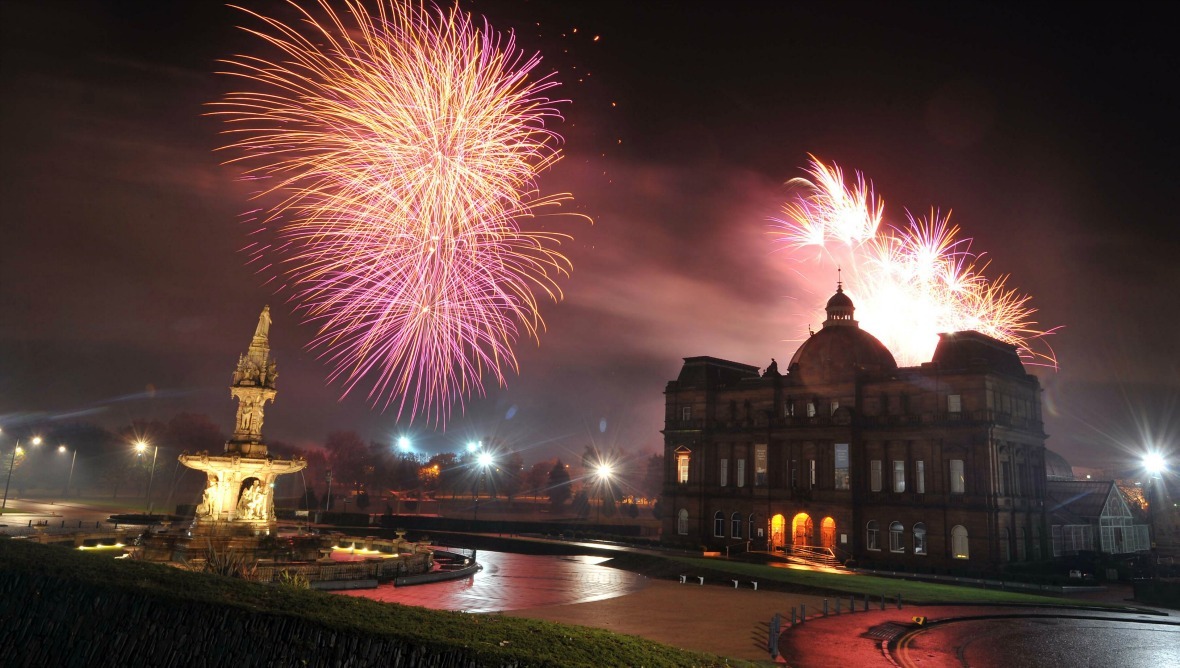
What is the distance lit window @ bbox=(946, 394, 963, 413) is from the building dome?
709 centimetres

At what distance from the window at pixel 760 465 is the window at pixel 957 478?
15.6 metres

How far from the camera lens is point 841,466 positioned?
6041 centimetres

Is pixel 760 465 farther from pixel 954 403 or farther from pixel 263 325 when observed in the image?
pixel 263 325

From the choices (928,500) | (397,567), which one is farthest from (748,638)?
(928,500)

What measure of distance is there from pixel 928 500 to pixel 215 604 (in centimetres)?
5364

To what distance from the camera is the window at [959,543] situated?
172 feet

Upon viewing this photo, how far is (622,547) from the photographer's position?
62.0 meters

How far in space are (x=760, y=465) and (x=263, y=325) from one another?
4272 cm

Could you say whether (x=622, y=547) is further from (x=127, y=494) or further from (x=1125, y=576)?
(x=127, y=494)

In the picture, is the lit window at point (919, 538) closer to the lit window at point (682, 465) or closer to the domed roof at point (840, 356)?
the domed roof at point (840, 356)

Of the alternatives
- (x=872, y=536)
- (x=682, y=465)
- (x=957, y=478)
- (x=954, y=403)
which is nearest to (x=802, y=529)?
(x=872, y=536)

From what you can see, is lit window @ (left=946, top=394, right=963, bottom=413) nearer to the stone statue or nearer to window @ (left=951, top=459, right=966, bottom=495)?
window @ (left=951, top=459, right=966, bottom=495)

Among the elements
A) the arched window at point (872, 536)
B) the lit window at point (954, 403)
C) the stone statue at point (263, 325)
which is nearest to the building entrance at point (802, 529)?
the arched window at point (872, 536)

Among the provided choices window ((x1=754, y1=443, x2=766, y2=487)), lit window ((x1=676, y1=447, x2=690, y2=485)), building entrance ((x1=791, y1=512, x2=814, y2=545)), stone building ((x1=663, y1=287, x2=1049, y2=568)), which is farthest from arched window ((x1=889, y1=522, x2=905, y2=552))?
lit window ((x1=676, y1=447, x2=690, y2=485))
